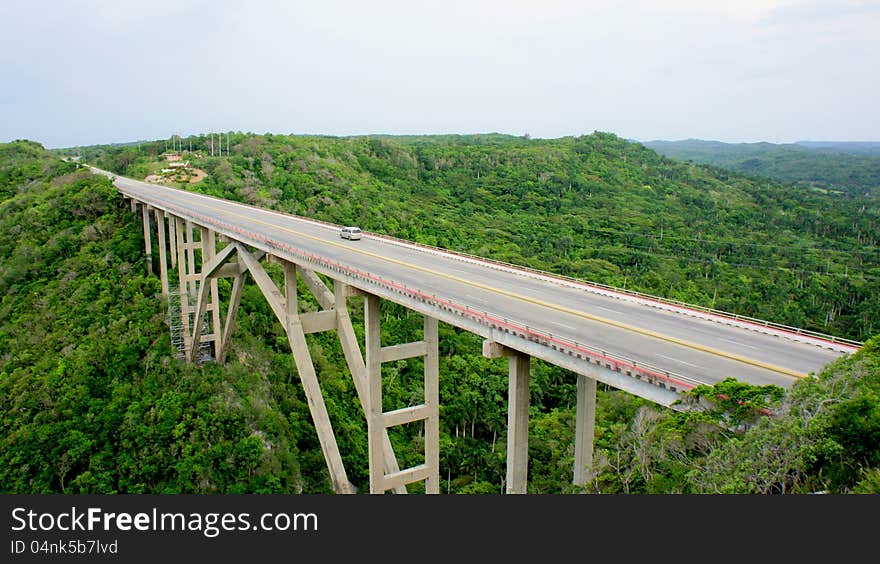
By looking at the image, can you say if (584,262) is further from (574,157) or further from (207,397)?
(574,157)

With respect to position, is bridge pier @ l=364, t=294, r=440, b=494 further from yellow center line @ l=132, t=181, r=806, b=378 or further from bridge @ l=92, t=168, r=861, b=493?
yellow center line @ l=132, t=181, r=806, b=378

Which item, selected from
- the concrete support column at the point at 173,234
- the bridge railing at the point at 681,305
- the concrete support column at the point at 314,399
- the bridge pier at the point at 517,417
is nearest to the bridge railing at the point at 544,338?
the bridge pier at the point at 517,417

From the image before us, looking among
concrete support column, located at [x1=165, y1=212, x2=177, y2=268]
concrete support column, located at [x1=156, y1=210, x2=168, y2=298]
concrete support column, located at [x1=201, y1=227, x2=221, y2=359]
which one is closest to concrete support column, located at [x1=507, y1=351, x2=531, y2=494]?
concrete support column, located at [x1=201, y1=227, x2=221, y2=359]

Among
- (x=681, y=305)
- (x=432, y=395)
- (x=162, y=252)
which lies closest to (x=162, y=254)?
(x=162, y=252)

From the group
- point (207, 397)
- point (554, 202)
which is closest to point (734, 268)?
point (554, 202)

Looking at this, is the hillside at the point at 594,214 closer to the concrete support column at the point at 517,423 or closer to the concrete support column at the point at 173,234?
the concrete support column at the point at 173,234

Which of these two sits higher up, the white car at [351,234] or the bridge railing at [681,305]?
the white car at [351,234]
